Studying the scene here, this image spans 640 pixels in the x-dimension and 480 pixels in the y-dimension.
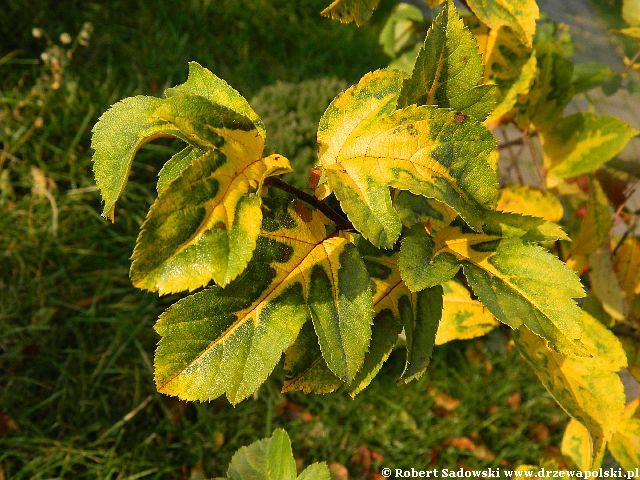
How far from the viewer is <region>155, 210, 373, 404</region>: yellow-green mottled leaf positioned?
771 millimetres

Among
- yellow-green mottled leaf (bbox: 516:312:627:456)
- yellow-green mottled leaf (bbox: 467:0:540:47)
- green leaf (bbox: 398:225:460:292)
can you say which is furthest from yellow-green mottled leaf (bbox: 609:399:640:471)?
yellow-green mottled leaf (bbox: 467:0:540:47)

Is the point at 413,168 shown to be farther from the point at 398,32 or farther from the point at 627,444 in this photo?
the point at 398,32

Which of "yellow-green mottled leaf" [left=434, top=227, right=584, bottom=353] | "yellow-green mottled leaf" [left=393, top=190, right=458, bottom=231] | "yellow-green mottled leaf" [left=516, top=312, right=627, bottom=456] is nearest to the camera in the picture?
"yellow-green mottled leaf" [left=434, top=227, right=584, bottom=353]

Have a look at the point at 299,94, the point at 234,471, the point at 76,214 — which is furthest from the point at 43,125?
the point at 234,471

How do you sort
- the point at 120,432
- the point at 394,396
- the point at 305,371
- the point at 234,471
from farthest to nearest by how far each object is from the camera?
the point at 394,396 → the point at 120,432 → the point at 234,471 → the point at 305,371

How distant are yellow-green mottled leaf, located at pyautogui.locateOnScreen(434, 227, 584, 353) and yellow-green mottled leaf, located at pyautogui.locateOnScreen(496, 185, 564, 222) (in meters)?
0.59

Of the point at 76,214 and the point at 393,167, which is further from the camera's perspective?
the point at 76,214

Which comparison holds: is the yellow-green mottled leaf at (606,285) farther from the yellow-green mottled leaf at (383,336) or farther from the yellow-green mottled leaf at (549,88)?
the yellow-green mottled leaf at (383,336)

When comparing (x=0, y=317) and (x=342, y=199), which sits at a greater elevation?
(x=342, y=199)

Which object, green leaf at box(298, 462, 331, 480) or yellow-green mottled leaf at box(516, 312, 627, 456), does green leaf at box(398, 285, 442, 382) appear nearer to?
green leaf at box(298, 462, 331, 480)

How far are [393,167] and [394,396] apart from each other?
6.29 feet

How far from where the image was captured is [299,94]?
267cm

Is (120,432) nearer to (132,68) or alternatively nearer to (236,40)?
(132,68)

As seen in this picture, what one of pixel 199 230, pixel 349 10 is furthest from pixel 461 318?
pixel 199 230
